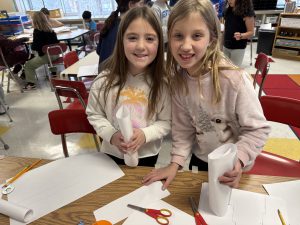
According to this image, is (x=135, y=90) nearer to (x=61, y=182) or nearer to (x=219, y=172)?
(x=61, y=182)

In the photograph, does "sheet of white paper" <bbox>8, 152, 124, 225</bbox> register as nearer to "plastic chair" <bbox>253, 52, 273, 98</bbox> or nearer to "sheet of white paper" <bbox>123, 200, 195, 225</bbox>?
"sheet of white paper" <bbox>123, 200, 195, 225</bbox>

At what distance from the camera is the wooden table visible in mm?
763

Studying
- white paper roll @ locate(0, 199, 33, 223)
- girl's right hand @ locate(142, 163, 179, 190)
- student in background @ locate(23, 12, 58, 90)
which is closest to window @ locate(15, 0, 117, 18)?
student in background @ locate(23, 12, 58, 90)

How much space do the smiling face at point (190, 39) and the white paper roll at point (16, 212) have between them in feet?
2.47

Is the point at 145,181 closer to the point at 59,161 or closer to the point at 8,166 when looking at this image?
the point at 59,161

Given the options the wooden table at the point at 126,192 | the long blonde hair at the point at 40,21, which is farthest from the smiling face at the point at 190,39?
the long blonde hair at the point at 40,21

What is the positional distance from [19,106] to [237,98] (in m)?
3.53

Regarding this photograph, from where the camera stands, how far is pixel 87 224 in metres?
0.74

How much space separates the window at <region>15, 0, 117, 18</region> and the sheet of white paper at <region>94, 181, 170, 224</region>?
23.8 ft

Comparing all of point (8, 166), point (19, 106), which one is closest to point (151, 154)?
point (8, 166)

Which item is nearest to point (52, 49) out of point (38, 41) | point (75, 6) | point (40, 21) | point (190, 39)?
point (38, 41)

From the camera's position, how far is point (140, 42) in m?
1.02

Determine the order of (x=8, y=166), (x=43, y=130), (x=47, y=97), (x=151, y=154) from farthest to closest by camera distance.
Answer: (x=47, y=97) < (x=43, y=130) < (x=151, y=154) < (x=8, y=166)

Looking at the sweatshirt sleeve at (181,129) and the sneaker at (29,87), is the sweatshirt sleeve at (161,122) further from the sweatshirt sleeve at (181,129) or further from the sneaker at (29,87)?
the sneaker at (29,87)
